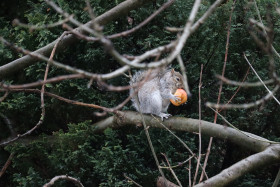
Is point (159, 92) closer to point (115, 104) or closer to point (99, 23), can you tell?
point (115, 104)

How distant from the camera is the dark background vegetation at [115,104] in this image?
3129 mm

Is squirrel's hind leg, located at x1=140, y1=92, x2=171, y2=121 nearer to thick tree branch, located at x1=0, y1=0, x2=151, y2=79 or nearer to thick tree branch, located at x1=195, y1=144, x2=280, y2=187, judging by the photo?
thick tree branch, located at x1=0, y1=0, x2=151, y2=79

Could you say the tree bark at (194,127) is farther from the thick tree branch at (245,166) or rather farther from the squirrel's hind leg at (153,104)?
the squirrel's hind leg at (153,104)

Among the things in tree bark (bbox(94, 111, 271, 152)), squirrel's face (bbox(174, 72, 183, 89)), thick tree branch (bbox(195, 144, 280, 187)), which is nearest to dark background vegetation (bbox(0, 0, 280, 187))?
tree bark (bbox(94, 111, 271, 152))

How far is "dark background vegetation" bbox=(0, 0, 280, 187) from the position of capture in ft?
10.3

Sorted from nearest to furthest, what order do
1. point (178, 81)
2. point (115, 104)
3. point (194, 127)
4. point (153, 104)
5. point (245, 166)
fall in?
point (245, 166) < point (194, 127) < point (115, 104) < point (153, 104) < point (178, 81)

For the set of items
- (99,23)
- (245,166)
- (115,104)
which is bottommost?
(245,166)

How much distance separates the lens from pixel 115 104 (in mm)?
3387

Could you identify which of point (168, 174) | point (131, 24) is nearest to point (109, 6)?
point (131, 24)

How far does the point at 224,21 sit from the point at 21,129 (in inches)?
82.0

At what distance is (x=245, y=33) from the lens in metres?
3.45

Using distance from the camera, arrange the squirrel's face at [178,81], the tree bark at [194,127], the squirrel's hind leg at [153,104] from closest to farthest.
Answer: the tree bark at [194,127], the squirrel's hind leg at [153,104], the squirrel's face at [178,81]

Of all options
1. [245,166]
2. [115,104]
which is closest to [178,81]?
[115,104]

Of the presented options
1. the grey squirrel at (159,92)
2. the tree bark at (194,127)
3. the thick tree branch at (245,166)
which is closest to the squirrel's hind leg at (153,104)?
the grey squirrel at (159,92)
